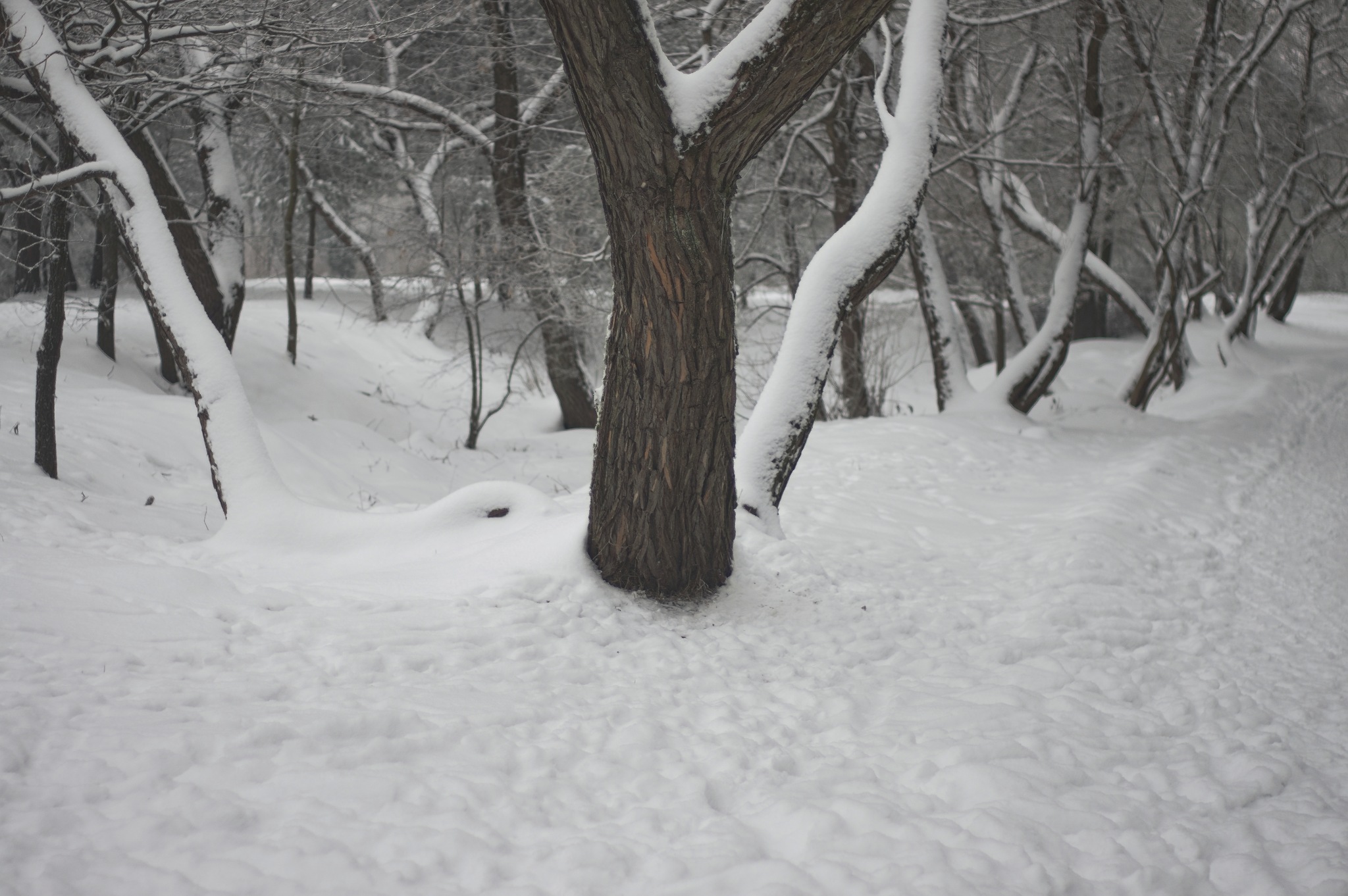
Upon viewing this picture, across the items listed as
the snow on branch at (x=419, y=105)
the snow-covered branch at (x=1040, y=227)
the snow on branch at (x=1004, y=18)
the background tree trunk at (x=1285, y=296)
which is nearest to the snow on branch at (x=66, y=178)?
the snow on branch at (x=419, y=105)

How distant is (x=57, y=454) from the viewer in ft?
21.1

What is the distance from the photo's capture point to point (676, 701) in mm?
3367

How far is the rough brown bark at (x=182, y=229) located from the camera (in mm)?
9312

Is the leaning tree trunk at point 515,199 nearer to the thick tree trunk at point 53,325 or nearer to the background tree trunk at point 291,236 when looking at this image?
the background tree trunk at point 291,236

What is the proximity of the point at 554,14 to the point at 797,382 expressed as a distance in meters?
2.48

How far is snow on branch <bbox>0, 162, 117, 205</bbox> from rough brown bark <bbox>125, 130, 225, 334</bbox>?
4.67 m

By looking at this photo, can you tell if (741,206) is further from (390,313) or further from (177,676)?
(177,676)

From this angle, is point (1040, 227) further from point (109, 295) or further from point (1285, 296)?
point (1285, 296)

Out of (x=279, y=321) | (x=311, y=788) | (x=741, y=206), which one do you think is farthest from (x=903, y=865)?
(x=279, y=321)

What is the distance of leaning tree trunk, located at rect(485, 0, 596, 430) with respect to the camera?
36.9 ft

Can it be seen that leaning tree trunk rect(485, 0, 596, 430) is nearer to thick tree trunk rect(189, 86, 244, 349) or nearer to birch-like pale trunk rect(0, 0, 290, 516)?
thick tree trunk rect(189, 86, 244, 349)

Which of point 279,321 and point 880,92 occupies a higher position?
point 880,92

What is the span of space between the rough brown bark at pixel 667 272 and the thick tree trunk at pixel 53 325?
4.00m

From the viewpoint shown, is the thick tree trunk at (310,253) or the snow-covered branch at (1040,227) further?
the thick tree trunk at (310,253)
